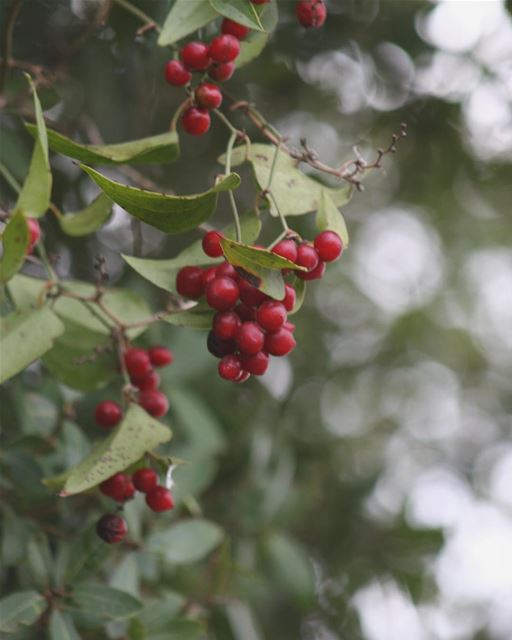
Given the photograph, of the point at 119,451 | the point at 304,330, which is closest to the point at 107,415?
the point at 119,451

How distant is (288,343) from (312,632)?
1221 mm

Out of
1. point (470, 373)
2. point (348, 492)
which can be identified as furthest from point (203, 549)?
point (470, 373)

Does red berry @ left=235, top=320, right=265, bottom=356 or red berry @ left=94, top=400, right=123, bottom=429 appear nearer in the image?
red berry @ left=235, top=320, right=265, bottom=356

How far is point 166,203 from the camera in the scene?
796 mm

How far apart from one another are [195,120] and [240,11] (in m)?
0.13

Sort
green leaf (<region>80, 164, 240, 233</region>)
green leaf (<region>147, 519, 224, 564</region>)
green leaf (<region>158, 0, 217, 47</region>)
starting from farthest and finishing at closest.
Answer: green leaf (<region>147, 519, 224, 564</region>), green leaf (<region>158, 0, 217, 47</region>), green leaf (<region>80, 164, 240, 233</region>)

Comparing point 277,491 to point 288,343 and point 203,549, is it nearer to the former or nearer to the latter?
point 203,549

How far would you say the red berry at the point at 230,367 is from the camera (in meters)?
0.83

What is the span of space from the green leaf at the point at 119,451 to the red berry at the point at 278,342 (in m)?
0.16

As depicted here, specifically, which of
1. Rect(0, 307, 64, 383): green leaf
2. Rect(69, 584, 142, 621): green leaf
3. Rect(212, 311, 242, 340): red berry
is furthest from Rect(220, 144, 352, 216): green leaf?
Rect(69, 584, 142, 621): green leaf

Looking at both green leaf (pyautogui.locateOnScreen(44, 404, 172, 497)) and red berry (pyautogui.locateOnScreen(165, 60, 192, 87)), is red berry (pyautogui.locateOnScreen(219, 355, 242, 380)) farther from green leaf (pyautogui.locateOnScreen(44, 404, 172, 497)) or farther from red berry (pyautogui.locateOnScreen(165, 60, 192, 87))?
red berry (pyautogui.locateOnScreen(165, 60, 192, 87))

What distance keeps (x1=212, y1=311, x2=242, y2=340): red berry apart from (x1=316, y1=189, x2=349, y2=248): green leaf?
0.44 ft

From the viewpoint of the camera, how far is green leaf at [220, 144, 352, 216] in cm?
89

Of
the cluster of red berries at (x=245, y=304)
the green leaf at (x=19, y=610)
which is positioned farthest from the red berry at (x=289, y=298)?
the green leaf at (x=19, y=610)
